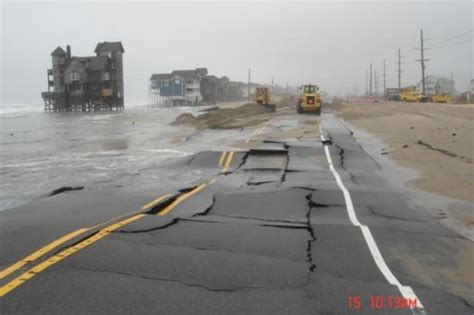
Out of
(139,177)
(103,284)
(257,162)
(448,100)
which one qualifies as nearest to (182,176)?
(139,177)

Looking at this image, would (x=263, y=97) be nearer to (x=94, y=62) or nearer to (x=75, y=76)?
(x=94, y=62)

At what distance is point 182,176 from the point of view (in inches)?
583

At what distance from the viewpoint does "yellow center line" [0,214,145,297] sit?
17.3 ft

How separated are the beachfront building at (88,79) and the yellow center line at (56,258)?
109 meters

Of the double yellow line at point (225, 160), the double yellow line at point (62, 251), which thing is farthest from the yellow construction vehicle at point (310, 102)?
the double yellow line at point (62, 251)

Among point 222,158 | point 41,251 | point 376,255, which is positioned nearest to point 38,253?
point 41,251

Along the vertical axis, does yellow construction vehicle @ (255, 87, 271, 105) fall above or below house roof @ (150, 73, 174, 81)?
below

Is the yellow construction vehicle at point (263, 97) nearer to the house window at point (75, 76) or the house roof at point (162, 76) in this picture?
the house window at point (75, 76)

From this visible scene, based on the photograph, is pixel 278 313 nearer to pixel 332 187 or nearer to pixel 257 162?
pixel 332 187

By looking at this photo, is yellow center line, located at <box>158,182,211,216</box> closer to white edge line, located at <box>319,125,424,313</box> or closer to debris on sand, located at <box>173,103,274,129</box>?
white edge line, located at <box>319,125,424,313</box>

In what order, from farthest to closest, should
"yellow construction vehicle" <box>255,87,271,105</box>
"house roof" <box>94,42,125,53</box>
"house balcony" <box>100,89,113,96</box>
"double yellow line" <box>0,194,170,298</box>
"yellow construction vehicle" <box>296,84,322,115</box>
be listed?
1. "house balcony" <box>100,89,113,96</box>
2. "house roof" <box>94,42,125,53</box>
3. "yellow construction vehicle" <box>255,87,271,105</box>
4. "yellow construction vehicle" <box>296,84,322,115</box>
5. "double yellow line" <box>0,194,170,298</box>

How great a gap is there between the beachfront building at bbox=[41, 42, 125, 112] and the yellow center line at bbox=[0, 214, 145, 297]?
10857 cm

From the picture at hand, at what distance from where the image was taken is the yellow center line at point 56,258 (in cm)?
527

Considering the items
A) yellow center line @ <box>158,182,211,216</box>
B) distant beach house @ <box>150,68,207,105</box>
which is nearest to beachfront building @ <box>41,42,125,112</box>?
distant beach house @ <box>150,68,207,105</box>
